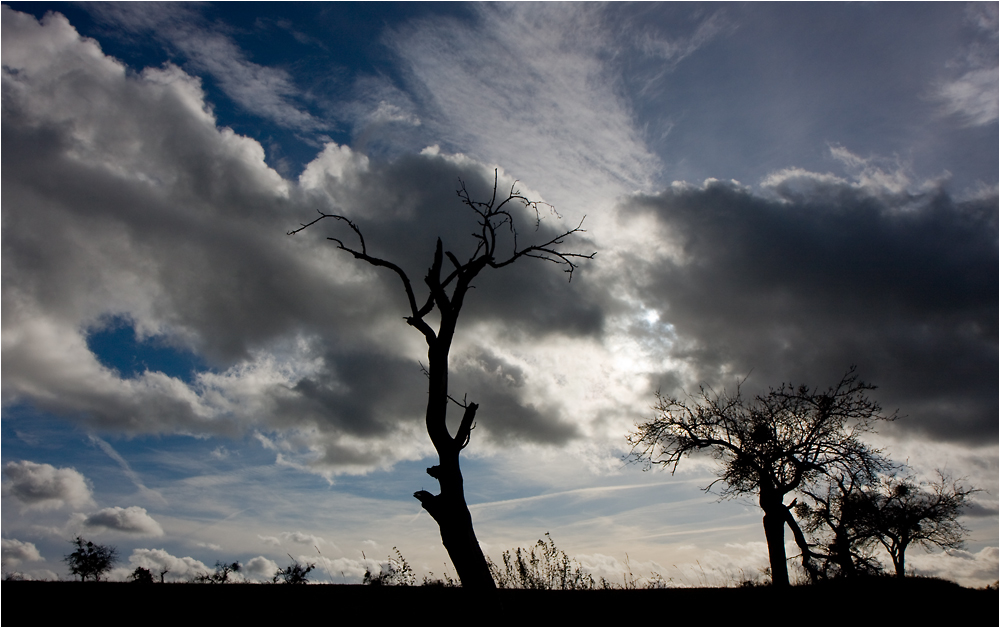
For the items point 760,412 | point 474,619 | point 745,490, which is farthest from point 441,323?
point 745,490

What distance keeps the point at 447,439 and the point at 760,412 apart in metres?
15.5

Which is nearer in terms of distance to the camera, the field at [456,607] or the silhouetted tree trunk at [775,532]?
the field at [456,607]

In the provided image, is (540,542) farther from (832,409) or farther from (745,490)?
(832,409)

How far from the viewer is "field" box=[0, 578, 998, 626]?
26.8 feet

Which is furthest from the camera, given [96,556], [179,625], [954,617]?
[96,556]

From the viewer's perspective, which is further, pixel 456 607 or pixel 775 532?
pixel 775 532

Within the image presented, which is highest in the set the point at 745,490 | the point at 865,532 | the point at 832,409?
the point at 832,409

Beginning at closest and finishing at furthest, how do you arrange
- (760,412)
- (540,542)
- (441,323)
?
(441,323) → (540,542) → (760,412)

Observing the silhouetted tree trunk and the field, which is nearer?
the field

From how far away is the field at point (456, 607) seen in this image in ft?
26.8

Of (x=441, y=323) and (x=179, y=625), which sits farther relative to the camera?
(x=441, y=323)

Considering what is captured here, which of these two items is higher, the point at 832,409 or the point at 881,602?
the point at 832,409

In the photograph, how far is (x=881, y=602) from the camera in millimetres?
10078

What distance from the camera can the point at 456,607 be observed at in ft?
30.3
